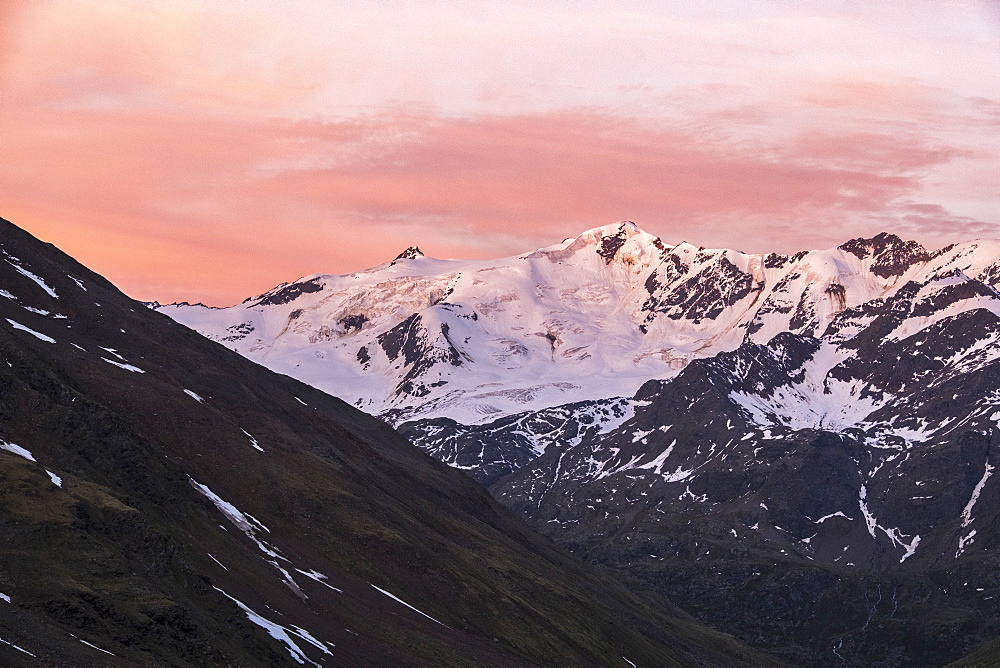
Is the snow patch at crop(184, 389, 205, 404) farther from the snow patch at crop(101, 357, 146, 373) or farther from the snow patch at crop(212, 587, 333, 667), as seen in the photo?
the snow patch at crop(212, 587, 333, 667)

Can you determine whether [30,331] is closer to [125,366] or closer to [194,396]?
[125,366]

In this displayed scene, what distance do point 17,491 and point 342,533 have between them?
70700 millimetres

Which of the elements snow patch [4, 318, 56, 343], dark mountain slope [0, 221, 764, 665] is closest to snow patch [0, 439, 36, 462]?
dark mountain slope [0, 221, 764, 665]

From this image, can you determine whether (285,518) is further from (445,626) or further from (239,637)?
(239,637)

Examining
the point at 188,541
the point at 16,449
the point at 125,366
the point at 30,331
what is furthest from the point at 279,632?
the point at 30,331

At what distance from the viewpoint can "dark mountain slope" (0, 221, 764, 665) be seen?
87625 mm

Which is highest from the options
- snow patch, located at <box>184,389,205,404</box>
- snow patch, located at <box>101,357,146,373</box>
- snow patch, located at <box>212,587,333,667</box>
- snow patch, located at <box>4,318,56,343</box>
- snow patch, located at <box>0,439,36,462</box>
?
snow patch, located at <box>4,318,56,343</box>

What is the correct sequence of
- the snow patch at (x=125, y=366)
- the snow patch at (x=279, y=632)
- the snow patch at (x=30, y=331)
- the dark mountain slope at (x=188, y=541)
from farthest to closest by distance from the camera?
the snow patch at (x=125, y=366) < the snow patch at (x=30, y=331) < the snow patch at (x=279, y=632) < the dark mountain slope at (x=188, y=541)

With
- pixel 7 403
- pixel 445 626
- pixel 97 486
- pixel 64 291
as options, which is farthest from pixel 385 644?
pixel 64 291

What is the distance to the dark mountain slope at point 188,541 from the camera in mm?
87625

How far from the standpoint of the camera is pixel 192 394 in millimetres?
183500

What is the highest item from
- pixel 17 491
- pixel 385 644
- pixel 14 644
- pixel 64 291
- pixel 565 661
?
pixel 64 291

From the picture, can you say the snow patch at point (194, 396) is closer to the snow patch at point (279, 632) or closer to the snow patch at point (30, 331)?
the snow patch at point (30, 331)

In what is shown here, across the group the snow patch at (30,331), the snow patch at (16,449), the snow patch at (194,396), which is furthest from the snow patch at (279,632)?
the snow patch at (30,331)
